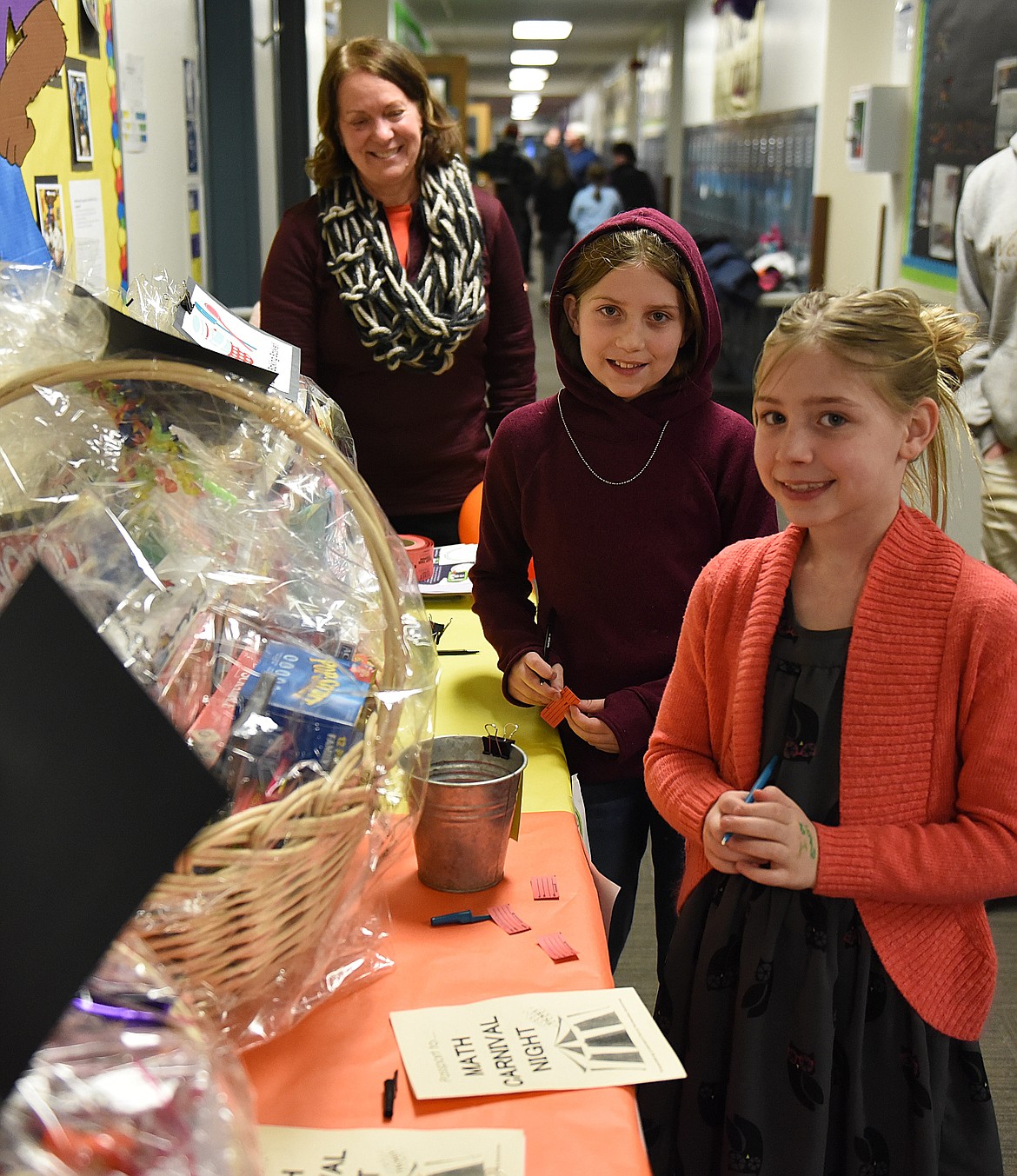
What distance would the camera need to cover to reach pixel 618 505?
1.57 metres

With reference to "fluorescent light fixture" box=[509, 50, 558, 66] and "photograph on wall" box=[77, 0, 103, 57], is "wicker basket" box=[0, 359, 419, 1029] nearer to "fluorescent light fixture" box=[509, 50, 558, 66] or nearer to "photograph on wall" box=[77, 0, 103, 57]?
"photograph on wall" box=[77, 0, 103, 57]

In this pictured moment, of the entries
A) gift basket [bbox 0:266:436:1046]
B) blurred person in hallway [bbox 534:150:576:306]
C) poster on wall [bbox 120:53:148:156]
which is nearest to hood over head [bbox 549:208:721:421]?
gift basket [bbox 0:266:436:1046]

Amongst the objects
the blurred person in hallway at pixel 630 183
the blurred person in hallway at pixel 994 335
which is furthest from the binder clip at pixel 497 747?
the blurred person in hallway at pixel 630 183

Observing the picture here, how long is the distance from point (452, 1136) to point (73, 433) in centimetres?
70

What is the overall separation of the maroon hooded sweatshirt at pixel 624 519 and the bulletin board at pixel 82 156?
2.67ft

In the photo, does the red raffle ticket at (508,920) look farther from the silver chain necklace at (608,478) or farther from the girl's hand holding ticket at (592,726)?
the silver chain necklace at (608,478)

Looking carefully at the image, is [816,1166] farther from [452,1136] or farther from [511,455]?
[511,455]

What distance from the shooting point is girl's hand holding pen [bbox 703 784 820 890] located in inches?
43.6

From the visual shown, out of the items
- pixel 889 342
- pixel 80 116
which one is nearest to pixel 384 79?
pixel 80 116

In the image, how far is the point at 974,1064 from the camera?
1170 millimetres

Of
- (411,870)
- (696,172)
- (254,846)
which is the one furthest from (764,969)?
(696,172)

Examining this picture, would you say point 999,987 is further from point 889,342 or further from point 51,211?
point 51,211

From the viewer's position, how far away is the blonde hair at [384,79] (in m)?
2.26

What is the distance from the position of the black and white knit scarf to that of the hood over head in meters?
0.71
